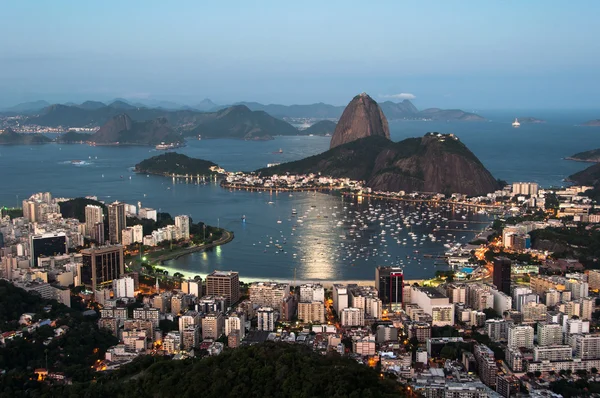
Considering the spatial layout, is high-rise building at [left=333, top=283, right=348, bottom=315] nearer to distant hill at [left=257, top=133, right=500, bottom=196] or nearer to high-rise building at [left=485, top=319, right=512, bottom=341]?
high-rise building at [left=485, top=319, right=512, bottom=341]

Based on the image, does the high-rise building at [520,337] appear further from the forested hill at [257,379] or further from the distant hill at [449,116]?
the distant hill at [449,116]

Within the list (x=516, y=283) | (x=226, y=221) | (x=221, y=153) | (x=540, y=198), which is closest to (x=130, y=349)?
(x=516, y=283)

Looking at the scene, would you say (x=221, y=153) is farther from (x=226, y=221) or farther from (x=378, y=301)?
(x=378, y=301)

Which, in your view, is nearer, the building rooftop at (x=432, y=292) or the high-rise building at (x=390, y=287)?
the building rooftop at (x=432, y=292)

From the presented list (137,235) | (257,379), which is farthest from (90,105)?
(257,379)

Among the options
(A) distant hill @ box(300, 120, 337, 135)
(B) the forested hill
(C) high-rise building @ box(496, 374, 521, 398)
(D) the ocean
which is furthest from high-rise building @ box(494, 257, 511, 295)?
(A) distant hill @ box(300, 120, 337, 135)

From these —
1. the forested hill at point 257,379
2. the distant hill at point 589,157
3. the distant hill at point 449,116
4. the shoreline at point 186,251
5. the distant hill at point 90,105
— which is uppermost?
the distant hill at point 90,105

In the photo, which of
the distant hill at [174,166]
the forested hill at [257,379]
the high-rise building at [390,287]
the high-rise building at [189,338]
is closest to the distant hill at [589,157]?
the distant hill at [174,166]
